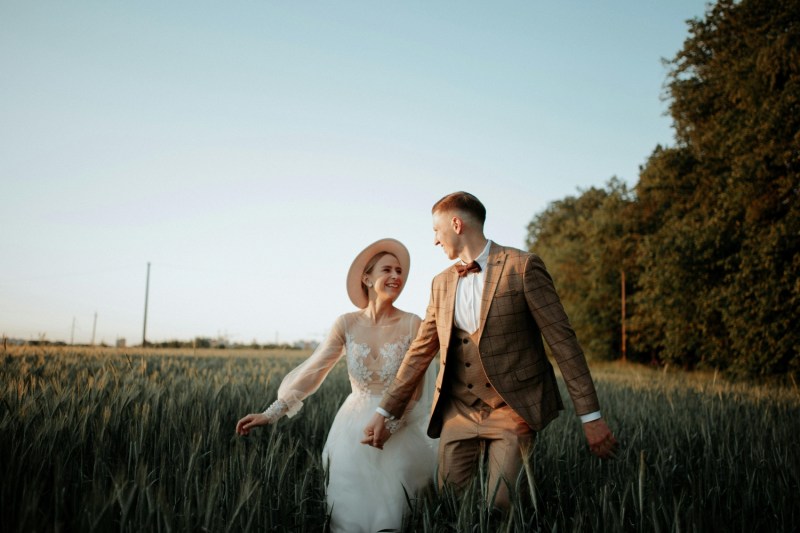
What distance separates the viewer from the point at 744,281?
39.2ft

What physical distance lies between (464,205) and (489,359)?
2.71 ft

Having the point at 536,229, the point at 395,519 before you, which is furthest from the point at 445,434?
the point at 536,229

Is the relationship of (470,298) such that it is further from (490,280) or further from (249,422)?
(249,422)

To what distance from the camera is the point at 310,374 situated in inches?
142

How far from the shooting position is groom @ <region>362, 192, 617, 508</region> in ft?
8.42

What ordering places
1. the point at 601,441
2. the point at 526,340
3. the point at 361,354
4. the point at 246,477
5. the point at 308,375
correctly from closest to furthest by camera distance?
the point at 246,477 → the point at 601,441 → the point at 526,340 → the point at 361,354 → the point at 308,375

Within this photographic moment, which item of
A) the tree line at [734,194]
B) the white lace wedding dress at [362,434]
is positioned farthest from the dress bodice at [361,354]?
the tree line at [734,194]

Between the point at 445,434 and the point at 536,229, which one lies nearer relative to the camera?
the point at 445,434

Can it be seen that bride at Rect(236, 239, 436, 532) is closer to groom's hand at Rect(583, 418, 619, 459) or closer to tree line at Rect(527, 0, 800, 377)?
groom's hand at Rect(583, 418, 619, 459)

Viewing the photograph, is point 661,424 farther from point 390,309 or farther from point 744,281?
point 744,281

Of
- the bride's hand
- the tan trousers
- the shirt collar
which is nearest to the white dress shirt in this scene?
the shirt collar

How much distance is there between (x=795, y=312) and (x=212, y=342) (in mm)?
34094

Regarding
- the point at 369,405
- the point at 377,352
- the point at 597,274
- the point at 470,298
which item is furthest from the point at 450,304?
the point at 597,274

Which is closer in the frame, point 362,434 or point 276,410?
point 362,434
